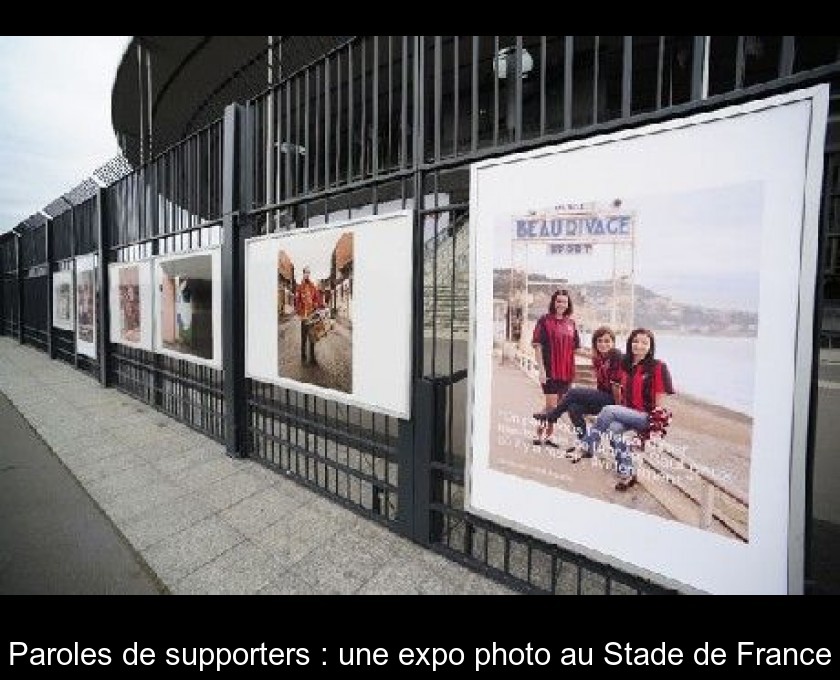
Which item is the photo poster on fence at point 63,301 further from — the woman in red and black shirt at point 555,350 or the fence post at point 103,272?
the woman in red and black shirt at point 555,350

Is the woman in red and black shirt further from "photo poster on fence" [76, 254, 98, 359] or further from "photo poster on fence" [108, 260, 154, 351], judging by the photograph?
"photo poster on fence" [76, 254, 98, 359]

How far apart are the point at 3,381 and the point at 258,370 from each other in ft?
32.7

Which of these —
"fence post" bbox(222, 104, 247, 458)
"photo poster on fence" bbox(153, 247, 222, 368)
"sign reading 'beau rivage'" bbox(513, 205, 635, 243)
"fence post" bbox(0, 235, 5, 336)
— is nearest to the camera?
"sign reading 'beau rivage'" bbox(513, 205, 635, 243)

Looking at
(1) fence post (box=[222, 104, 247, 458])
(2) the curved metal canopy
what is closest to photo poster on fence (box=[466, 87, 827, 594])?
(1) fence post (box=[222, 104, 247, 458])

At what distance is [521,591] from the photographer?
322 centimetres

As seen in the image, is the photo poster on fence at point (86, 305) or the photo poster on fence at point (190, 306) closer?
the photo poster on fence at point (190, 306)

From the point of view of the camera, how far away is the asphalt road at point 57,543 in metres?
3.28

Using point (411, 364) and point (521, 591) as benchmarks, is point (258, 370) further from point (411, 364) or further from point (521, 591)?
point (521, 591)

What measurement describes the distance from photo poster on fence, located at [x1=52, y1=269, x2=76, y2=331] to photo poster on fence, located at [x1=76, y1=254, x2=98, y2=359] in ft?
1.56

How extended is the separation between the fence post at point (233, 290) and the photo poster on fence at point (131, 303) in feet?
8.76

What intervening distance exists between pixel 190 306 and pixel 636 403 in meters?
6.03

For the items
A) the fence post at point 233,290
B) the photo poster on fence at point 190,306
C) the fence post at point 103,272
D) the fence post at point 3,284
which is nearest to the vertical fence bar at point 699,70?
the fence post at point 233,290

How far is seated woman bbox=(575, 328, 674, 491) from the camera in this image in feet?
8.18
